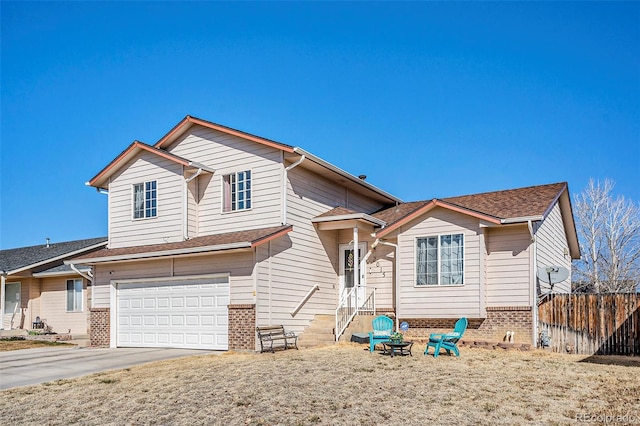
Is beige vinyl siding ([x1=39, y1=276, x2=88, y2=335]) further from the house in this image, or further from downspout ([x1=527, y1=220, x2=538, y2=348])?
downspout ([x1=527, y1=220, x2=538, y2=348])

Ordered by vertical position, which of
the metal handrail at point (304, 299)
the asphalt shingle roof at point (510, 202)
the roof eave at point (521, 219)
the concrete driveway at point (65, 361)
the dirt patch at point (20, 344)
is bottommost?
the dirt patch at point (20, 344)

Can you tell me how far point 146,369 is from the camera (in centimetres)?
1402

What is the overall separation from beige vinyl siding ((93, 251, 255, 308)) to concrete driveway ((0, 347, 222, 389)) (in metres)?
1.85

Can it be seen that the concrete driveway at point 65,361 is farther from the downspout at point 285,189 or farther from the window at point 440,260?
the window at point 440,260

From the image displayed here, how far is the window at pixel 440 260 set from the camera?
17.9 m

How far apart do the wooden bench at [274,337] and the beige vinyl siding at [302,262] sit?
315 mm

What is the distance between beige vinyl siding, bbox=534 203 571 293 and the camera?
18.0m

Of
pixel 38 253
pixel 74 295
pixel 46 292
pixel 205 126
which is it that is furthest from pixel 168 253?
pixel 38 253

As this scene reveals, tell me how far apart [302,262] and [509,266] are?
626cm

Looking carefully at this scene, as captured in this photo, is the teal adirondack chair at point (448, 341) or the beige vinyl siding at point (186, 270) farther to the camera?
the beige vinyl siding at point (186, 270)

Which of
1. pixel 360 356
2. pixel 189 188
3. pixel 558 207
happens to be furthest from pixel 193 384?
pixel 558 207

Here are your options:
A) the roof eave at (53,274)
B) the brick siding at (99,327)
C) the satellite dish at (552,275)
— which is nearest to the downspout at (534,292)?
the satellite dish at (552,275)

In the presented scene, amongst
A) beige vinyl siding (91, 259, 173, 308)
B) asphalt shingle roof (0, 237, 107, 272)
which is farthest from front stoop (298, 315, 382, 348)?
asphalt shingle roof (0, 237, 107, 272)

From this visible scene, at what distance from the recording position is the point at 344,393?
34.2ft
